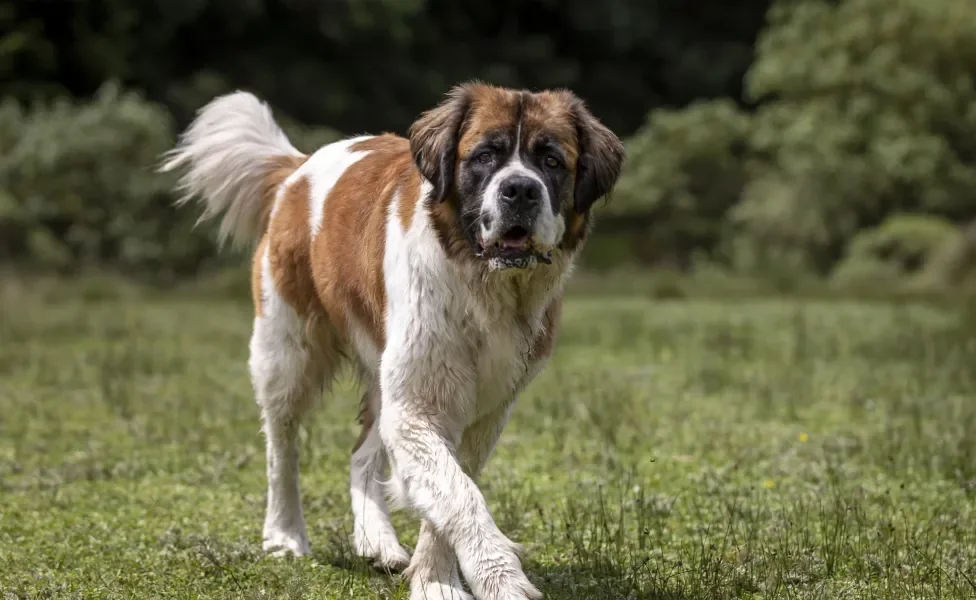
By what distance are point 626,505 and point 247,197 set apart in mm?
2303

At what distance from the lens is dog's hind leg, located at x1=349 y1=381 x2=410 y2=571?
5.22 metres

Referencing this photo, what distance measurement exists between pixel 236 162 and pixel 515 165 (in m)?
2.25

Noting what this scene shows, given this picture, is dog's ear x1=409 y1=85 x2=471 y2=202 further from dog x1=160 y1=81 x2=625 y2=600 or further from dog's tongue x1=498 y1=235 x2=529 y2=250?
dog's tongue x1=498 y1=235 x2=529 y2=250

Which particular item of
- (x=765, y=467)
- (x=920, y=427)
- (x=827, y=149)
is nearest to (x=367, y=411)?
(x=765, y=467)

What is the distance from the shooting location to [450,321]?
4738mm

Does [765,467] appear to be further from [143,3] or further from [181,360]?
[143,3]

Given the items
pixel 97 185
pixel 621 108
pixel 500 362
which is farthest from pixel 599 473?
pixel 621 108

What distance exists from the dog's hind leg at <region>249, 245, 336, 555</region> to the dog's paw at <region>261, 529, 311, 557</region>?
3 centimetres

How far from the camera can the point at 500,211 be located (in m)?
4.50

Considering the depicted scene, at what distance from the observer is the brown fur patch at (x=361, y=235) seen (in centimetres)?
505

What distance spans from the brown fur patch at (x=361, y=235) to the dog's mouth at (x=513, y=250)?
0.47m

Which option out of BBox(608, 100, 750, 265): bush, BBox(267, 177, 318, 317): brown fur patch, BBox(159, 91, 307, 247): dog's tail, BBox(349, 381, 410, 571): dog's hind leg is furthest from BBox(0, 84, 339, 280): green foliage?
BBox(349, 381, 410, 571): dog's hind leg

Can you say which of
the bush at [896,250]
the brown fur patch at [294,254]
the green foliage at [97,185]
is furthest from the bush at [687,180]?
the brown fur patch at [294,254]

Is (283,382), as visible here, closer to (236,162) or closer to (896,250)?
(236,162)
